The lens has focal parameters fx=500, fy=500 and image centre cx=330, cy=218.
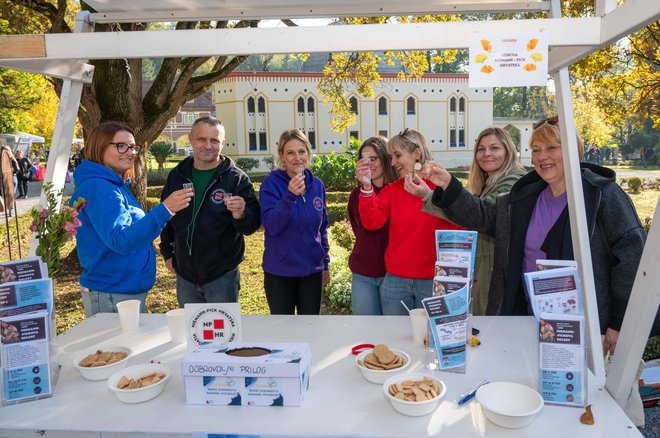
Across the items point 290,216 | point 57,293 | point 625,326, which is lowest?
point 57,293

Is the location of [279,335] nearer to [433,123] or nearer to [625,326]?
[625,326]

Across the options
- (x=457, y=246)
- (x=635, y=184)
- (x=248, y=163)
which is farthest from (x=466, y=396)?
(x=248, y=163)

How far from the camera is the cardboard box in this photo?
1494 millimetres

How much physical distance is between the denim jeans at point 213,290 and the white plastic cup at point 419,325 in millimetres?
1413

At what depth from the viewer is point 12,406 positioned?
159cm

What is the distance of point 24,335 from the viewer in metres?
1.60

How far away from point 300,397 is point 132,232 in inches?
45.5

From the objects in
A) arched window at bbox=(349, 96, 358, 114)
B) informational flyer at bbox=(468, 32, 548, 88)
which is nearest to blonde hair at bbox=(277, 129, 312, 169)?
informational flyer at bbox=(468, 32, 548, 88)

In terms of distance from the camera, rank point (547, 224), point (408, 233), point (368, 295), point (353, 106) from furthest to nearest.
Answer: point (353, 106)
point (368, 295)
point (408, 233)
point (547, 224)

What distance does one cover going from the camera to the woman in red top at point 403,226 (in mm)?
2721

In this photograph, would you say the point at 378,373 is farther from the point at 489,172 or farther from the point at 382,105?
the point at 382,105

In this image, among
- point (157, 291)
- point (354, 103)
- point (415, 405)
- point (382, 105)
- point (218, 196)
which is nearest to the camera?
point (415, 405)

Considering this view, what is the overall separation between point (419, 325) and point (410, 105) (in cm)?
3023

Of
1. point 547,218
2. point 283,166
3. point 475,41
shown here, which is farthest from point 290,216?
point 475,41
